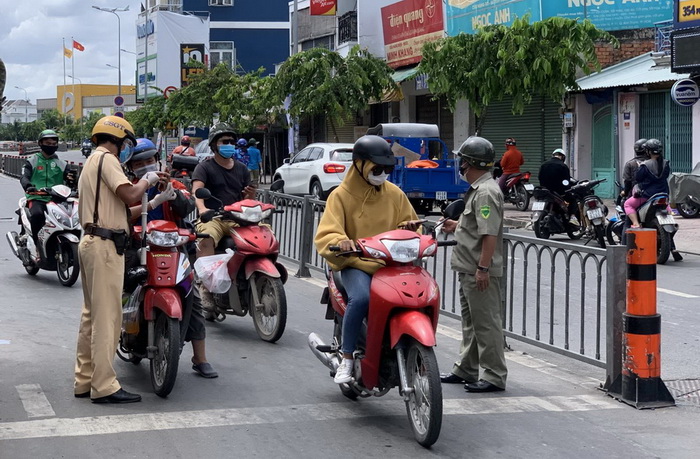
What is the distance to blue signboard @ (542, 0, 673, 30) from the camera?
26.6m

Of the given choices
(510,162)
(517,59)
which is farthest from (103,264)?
(510,162)

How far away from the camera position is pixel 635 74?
24.7 m

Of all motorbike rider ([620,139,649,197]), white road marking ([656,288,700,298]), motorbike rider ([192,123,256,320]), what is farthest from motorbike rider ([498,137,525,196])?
motorbike rider ([192,123,256,320])

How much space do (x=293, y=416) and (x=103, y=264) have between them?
1535 mm

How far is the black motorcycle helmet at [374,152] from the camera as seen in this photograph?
620 centimetres

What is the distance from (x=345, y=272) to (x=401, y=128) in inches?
778

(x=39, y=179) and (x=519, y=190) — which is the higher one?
(x=39, y=179)

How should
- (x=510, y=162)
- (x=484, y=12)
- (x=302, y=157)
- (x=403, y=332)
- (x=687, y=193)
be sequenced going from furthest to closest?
(x=484, y=12), (x=302, y=157), (x=510, y=162), (x=687, y=193), (x=403, y=332)

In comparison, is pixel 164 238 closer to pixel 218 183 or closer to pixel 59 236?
pixel 218 183

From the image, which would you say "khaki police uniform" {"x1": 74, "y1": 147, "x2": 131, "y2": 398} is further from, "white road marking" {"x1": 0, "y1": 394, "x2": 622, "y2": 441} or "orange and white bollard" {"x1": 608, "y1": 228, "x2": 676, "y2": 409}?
"orange and white bollard" {"x1": 608, "y1": 228, "x2": 676, "y2": 409}

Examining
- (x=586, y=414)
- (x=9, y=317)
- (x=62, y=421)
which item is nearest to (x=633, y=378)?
(x=586, y=414)

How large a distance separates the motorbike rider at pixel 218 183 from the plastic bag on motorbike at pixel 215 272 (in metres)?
0.26

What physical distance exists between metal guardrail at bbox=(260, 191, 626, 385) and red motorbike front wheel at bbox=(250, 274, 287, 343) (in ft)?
4.40

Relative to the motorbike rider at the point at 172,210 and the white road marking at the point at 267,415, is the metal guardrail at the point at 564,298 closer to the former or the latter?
the white road marking at the point at 267,415
